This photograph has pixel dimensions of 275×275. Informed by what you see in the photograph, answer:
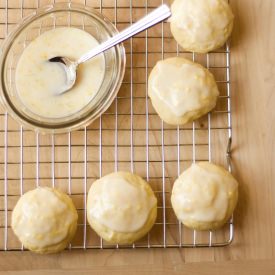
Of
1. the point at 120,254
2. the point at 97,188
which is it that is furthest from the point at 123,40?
the point at 120,254

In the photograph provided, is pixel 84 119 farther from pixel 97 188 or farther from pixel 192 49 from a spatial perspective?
pixel 192 49

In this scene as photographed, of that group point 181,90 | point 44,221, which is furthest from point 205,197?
point 44,221

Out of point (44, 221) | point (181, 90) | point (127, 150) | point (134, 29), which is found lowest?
point (44, 221)

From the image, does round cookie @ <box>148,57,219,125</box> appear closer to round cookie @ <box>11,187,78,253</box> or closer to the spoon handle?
the spoon handle

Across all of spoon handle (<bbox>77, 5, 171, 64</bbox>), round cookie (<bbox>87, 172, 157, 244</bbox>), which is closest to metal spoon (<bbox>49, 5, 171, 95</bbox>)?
spoon handle (<bbox>77, 5, 171, 64</bbox>)

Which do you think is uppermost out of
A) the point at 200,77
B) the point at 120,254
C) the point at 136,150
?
the point at 200,77

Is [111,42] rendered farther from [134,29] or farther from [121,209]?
[121,209]
